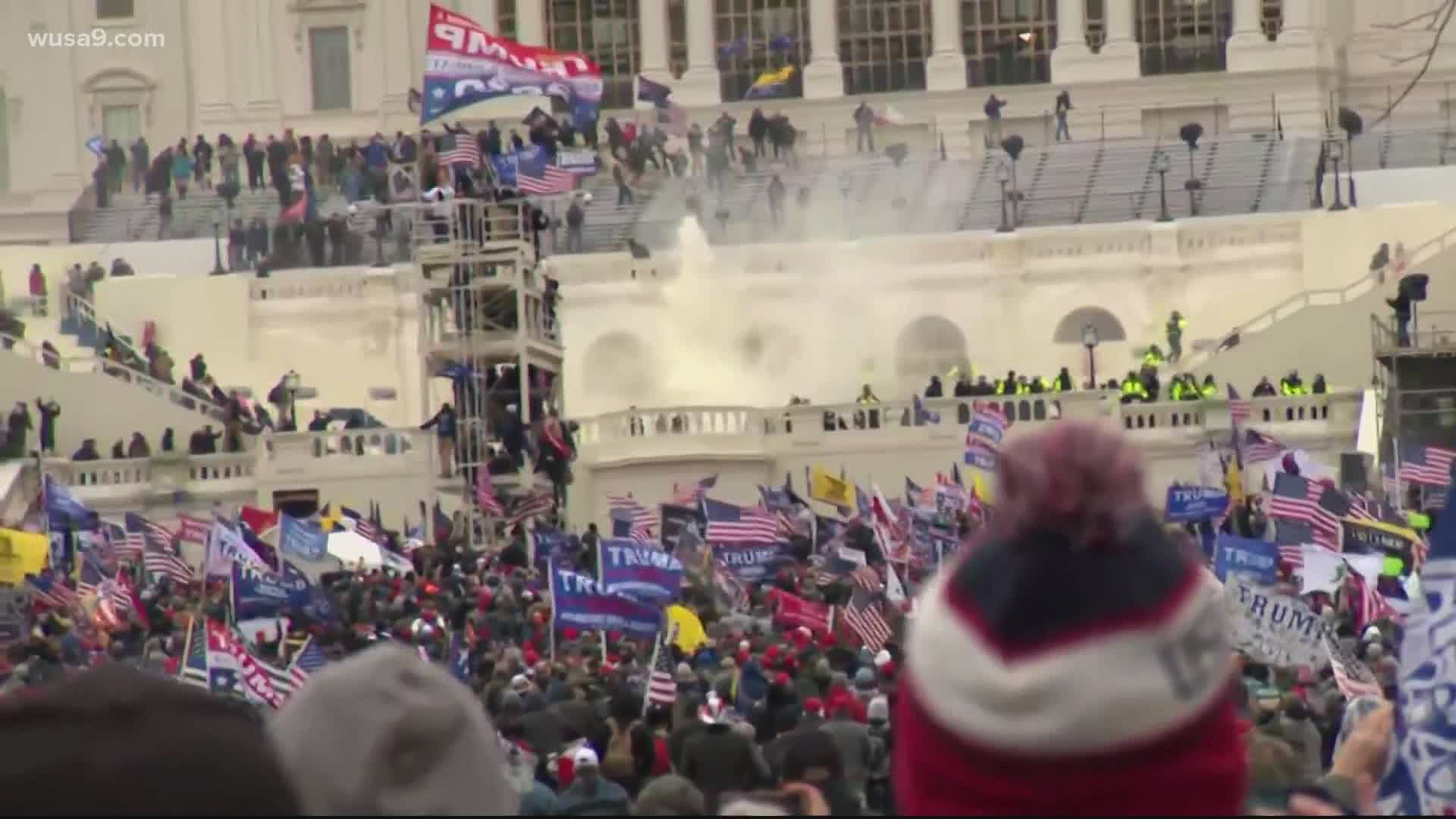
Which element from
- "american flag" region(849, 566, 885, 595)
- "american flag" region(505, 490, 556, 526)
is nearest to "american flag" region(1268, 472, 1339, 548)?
"american flag" region(849, 566, 885, 595)

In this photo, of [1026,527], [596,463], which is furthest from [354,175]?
[1026,527]

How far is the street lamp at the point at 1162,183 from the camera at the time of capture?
61781 millimetres

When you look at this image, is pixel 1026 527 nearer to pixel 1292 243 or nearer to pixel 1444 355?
pixel 1444 355

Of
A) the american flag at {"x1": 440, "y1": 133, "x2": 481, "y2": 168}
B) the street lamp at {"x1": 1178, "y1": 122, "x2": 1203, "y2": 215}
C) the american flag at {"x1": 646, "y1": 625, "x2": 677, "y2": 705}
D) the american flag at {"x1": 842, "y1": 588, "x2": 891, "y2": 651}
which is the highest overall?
the american flag at {"x1": 440, "y1": 133, "x2": 481, "y2": 168}

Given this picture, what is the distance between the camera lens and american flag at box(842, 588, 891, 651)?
22109 millimetres

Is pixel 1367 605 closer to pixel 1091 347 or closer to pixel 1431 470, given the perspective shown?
pixel 1431 470

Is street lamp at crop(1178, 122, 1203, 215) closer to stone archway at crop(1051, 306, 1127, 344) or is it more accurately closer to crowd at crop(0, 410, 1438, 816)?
stone archway at crop(1051, 306, 1127, 344)

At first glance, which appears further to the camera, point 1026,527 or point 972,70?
point 972,70

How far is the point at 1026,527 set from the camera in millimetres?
6559

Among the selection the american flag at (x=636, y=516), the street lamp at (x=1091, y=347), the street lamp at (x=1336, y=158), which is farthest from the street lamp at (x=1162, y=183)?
the american flag at (x=636, y=516)

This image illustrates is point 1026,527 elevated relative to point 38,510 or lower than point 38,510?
elevated

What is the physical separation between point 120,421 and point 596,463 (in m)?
6.78

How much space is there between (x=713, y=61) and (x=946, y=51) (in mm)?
4124

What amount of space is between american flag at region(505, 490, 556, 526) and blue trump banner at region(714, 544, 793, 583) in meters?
8.74
